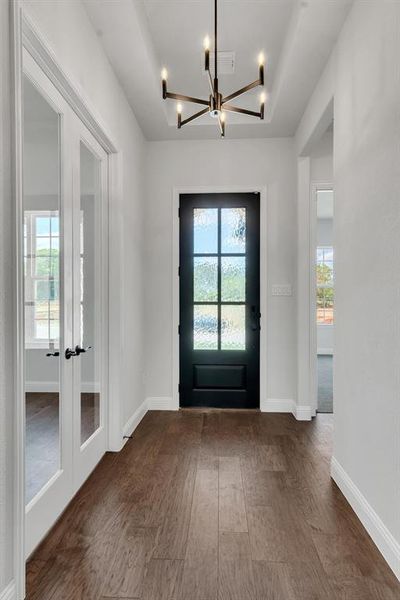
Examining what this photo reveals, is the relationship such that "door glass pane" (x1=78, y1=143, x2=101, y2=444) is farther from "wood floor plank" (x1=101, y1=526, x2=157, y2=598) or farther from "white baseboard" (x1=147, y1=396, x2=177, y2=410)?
"white baseboard" (x1=147, y1=396, x2=177, y2=410)

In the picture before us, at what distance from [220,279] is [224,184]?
97cm

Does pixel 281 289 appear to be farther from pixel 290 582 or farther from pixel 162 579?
pixel 162 579

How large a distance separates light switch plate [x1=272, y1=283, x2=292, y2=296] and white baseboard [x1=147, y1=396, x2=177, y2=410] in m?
1.54

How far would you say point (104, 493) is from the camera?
2299mm

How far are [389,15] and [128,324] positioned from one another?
2.58 metres

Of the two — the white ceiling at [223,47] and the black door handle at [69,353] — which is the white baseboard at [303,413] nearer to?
the black door handle at [69,353]

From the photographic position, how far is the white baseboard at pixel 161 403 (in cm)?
400

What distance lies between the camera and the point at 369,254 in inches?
77.5

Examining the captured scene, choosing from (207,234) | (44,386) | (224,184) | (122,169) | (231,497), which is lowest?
(231,497)

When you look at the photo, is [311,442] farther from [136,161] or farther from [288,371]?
[136,161]

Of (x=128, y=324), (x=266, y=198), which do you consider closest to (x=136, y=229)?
(x=128, y=324)

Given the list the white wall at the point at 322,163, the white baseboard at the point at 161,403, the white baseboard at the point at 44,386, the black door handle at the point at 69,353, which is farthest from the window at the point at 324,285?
the black door handle at the point at 69,353

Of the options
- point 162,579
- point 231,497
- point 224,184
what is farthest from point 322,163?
point 162,579

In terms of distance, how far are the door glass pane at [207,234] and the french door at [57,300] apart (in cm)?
148
